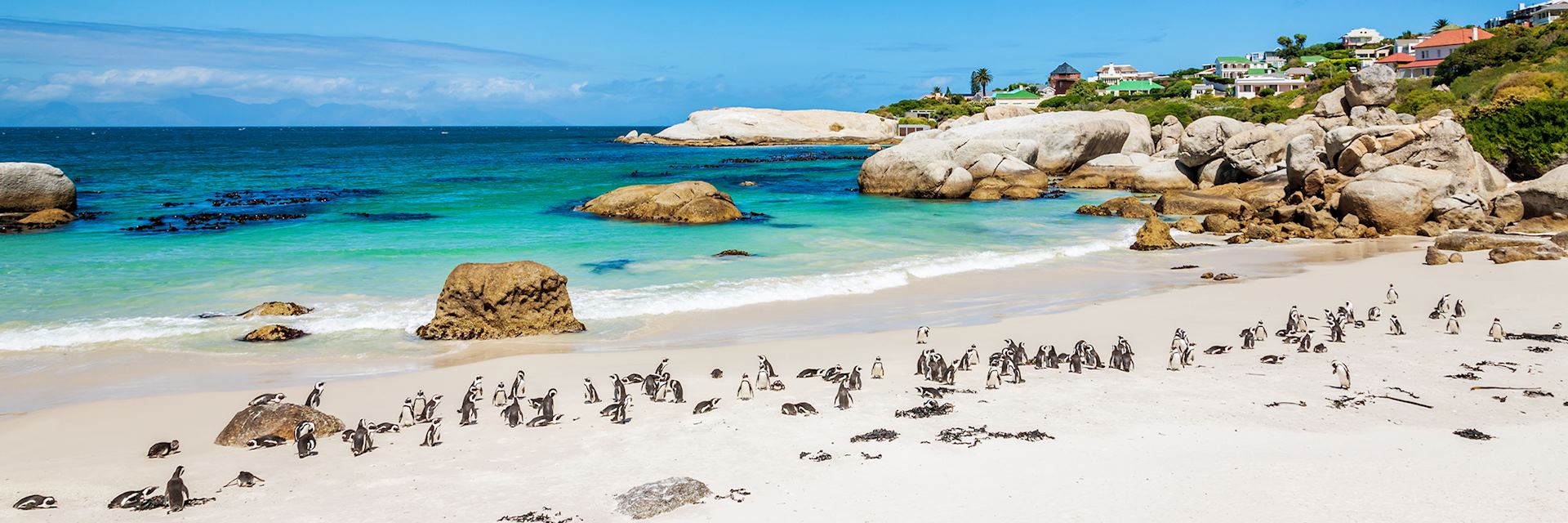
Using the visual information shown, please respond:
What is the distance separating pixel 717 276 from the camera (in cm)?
2009

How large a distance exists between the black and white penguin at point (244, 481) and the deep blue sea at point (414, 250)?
5.94 m

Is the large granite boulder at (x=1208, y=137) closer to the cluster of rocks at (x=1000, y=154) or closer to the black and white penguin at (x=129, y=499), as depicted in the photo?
the cluster of rocks at (x=1000, y=154)

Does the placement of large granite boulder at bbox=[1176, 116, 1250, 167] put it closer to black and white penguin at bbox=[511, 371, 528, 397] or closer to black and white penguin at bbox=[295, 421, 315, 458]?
black and white penguin at bbox=[511, 371, 528, 397]

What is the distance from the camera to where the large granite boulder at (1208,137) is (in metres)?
36.8

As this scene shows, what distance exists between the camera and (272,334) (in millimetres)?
14492

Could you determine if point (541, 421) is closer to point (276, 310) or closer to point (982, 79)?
point (276, 310)

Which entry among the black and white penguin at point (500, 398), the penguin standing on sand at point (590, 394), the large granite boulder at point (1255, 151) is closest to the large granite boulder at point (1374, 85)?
the large granite boulder at point (1255, 151)

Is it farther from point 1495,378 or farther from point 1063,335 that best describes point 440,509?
point 1495,378

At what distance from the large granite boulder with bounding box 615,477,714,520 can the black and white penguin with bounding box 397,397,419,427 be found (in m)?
3.26

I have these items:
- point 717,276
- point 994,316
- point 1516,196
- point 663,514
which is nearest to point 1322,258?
point 1516,196

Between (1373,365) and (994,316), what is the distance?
5604 mm

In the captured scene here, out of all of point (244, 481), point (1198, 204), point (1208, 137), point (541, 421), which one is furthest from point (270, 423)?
point (1208, 137)

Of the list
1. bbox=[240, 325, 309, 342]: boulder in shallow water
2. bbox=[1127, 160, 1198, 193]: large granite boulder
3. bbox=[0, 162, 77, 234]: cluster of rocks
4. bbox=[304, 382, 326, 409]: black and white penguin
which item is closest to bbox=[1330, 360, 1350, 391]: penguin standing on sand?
bbox=[304, 382, 326, 409]: black and white penguin

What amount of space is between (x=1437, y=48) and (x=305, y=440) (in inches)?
3740
